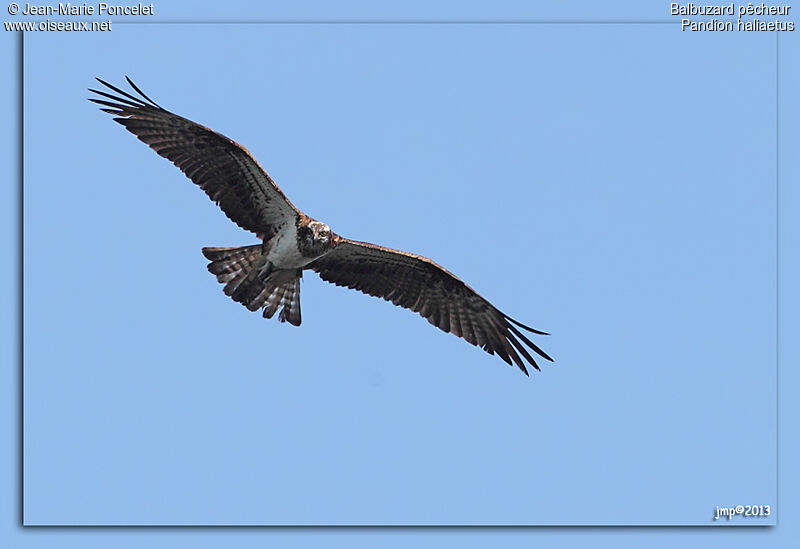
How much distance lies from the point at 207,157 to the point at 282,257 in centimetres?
153

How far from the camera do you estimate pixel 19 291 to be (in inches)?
596

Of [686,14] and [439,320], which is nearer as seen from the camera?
[686,14]

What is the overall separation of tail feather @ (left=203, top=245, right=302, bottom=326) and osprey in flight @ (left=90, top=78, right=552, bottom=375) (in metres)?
0.01

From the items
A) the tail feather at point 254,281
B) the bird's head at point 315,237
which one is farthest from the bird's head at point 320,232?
the tail feather at point 254,281

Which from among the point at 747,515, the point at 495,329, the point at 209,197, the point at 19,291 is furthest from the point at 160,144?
the point at 747,515

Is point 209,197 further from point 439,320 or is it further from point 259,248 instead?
point 439,320

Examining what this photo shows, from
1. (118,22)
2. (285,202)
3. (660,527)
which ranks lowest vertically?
(660,527)

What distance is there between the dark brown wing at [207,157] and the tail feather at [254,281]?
2.21 feet

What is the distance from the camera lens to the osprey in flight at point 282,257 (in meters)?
15.9

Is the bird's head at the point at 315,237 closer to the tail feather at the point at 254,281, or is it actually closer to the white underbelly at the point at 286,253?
the white underbelly at the point at 286,253

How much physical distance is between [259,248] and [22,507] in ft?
13.8

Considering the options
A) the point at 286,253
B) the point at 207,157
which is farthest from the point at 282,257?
the point at 207,157

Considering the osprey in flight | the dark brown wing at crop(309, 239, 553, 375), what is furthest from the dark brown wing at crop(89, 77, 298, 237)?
the dark brown wing at crop(309, 239, 553, 375)

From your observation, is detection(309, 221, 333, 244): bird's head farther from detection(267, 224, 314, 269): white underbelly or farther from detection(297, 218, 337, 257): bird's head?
detection(267, 224, 314, 269): white underbelly
